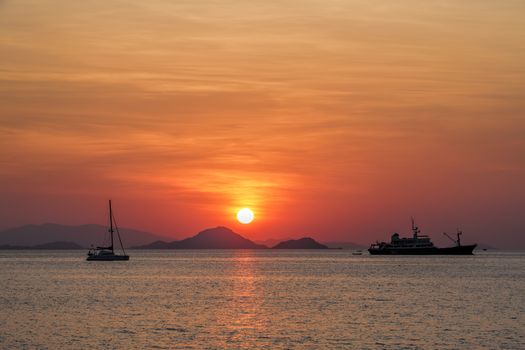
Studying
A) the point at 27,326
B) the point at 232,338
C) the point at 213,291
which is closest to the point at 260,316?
the point at 232,338

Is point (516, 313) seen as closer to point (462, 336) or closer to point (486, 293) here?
→ point (462, 336)

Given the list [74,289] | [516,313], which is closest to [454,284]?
[516,313]

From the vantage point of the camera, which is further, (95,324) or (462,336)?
(95,324)

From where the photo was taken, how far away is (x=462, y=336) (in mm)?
69562

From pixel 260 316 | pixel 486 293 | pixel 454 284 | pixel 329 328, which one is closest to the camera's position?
pixel 329 328

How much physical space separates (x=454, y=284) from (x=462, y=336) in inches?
3048

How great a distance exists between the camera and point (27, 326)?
76188mm

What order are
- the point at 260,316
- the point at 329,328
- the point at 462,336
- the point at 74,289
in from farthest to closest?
1. the point at 74,289
2. the point at 260,316
3. the point at 329,328
4. the point at 462,336

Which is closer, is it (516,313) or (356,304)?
(516,313)

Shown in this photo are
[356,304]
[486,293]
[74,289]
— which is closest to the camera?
[356,304]

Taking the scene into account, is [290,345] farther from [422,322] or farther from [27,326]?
[27,326]

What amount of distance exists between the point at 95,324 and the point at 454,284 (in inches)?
3299

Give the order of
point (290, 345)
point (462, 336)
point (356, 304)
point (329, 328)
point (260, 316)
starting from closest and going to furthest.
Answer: point (290, 345) → point (462, 336) → point (329, 328) → point (260, 316) → point (356, 304)

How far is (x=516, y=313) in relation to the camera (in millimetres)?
88750
